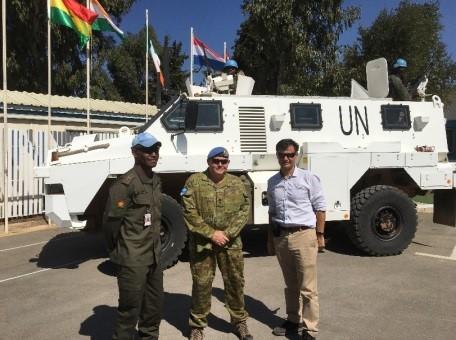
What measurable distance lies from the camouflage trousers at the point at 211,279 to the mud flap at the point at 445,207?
5.12 meters

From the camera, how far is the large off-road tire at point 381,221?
6.64 metres

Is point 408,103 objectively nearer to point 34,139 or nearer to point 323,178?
point 323,178

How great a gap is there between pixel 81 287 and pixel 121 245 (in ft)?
7.91

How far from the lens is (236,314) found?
12.7 feet

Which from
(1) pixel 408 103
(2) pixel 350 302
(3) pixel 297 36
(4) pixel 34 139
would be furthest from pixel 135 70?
(2) pixel 350 302

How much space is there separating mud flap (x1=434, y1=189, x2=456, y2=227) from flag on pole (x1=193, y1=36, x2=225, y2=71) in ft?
26.0

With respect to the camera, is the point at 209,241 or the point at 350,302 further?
the point at 350,302

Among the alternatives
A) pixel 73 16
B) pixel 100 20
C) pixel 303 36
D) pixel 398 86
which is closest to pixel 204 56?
pixel 100 20

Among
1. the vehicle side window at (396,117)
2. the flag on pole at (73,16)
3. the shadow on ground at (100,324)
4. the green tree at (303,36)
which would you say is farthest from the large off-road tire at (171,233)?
the green tree at (303,36)

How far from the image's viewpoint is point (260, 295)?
505 centimetres

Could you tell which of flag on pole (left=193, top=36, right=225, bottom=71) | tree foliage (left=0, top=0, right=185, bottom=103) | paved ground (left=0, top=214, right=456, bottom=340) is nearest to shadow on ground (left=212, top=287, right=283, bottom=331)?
paved ground (left=0, top=214, right=456, bottom=340)

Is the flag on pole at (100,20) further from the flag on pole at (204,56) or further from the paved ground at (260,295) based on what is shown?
the paved ground at (260,295)

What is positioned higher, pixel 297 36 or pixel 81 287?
pixel 297 36

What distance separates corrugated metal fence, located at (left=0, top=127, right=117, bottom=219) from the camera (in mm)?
9852
